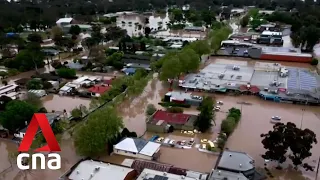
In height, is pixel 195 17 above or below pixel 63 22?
above

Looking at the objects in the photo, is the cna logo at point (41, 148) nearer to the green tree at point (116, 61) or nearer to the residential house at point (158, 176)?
the residential house at point (158, 176)

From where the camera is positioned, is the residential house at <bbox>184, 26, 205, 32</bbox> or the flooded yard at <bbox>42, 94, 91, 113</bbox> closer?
the flooded yard at <bbox>42, 94, 91, 113</bbox>

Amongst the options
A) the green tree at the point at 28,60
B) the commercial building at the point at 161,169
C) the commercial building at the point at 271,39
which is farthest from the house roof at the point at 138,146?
the commercial building at the point at 271,39

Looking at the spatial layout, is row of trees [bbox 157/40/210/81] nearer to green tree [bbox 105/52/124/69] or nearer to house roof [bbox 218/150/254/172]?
green tree [bbox 105/52/124/69]

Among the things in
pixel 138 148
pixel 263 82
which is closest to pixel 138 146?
pixel 138 148

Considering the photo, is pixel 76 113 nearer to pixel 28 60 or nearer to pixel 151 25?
pixel 28 60

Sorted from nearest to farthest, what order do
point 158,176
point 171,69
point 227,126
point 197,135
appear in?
point 158,176 < point 227,126 < point 197,135 < point 171,69

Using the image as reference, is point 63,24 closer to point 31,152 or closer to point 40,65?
point 40,65

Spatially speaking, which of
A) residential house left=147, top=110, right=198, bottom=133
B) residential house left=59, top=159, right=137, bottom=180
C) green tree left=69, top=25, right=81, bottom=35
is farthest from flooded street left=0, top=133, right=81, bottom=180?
green tree left=69, top=25, right=81, bottom=35
